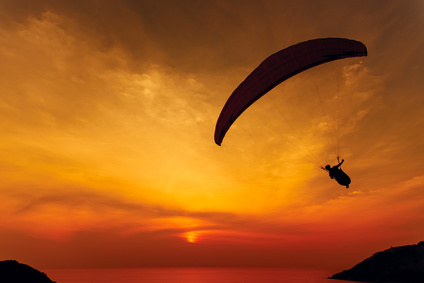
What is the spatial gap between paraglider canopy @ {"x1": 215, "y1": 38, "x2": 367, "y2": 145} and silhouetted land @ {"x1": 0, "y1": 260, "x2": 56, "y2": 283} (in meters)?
44.5

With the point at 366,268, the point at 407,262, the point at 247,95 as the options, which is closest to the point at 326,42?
the point at 247,95

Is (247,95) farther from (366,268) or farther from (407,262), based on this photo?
(366,268)

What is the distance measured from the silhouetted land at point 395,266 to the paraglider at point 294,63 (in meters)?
124

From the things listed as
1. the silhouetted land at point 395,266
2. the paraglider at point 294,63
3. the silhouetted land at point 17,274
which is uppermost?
the paraglider at point 294,63

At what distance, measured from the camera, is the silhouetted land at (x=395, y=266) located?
110375mm

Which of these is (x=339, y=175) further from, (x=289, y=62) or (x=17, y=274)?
(x=17, y=274)

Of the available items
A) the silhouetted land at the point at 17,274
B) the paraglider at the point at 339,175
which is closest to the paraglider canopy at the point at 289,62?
the paraglider at the point at 339,175

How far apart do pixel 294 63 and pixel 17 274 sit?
1966 inches

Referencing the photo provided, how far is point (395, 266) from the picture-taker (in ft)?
396

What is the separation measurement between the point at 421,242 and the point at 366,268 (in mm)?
30504

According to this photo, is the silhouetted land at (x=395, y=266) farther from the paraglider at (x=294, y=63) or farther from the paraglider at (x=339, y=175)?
the paraglider at (x=294, y=63)

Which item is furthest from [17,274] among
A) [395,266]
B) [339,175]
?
[395,266]

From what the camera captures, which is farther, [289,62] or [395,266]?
[395,266]

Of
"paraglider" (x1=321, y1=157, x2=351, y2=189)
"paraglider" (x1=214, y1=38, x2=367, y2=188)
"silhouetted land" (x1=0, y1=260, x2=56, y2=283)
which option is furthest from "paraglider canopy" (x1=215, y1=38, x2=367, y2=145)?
"silhouetted land" (x1=0, y1=260, x2=56, y2=283)
